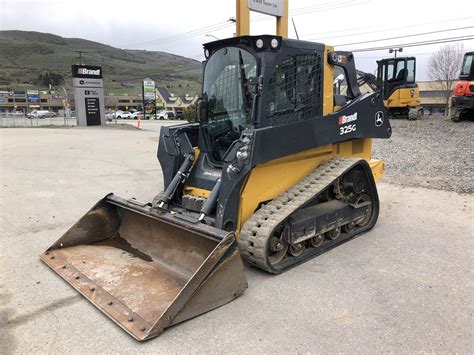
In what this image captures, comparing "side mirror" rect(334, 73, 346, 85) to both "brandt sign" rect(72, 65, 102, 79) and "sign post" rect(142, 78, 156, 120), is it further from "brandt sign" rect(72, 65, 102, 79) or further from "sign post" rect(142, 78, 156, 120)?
"sign post" rect(142, 78, 156, 120)

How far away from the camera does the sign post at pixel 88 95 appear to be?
26.3 metres

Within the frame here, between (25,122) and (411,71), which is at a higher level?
(411,71)

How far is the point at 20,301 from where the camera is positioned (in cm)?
387

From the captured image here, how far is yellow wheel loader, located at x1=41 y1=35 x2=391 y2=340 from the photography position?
12.4ft

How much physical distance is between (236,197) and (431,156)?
28.5 ft

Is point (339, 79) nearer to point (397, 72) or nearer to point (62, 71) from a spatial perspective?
point (397, 72)

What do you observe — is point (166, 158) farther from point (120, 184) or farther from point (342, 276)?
point (120, 184)

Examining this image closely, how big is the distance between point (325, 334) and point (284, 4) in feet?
28.1

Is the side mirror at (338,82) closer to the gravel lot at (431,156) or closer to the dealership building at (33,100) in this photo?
the gravel lot at (431,156)

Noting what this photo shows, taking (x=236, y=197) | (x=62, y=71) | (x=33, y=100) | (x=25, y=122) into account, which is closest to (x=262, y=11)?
(x=236, y=197)

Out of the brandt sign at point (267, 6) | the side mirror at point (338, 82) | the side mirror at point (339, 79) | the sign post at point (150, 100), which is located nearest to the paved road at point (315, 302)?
the side mirror at point (338, 82)

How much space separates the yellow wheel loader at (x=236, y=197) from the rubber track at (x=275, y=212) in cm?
1

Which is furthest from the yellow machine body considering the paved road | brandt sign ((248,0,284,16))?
the paved road

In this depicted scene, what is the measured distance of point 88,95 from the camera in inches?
1054
